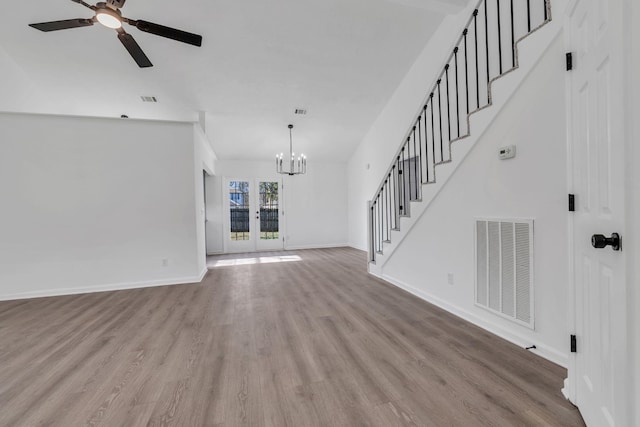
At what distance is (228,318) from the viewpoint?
2789mm

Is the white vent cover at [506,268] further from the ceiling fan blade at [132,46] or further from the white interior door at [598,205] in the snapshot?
the ceiling fan blade at [132,46]

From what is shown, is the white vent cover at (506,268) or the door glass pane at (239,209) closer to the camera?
the white vent cover at (506,268)

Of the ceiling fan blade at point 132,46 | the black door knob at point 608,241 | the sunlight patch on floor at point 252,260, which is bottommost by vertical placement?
the sunlight patch on floor at point 252,260

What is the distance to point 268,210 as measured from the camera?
25.9 ft

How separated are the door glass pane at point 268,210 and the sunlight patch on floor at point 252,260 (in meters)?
1.32

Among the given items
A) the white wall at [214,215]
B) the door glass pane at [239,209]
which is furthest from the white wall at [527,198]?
the white wall at [214,215]

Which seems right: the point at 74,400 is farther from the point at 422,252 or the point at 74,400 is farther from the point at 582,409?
the point at 422,252

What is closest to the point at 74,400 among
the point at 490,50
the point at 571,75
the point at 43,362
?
the point at 43,362

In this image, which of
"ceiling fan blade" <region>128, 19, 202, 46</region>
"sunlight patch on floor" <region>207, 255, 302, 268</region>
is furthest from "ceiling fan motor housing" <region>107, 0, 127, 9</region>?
"sunlight patch on floor" <region>207, 255, 302, 268</region>

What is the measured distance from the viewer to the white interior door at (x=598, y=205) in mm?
994

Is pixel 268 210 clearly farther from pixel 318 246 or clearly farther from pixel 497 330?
pixel 497 330

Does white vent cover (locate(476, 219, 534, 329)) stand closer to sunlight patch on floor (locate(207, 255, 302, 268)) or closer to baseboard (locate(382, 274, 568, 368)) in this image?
baseboard (locate(382, 274, 568, 368))

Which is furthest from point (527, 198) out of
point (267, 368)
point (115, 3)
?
point (115, 3)

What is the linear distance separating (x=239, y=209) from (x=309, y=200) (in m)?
2.09
